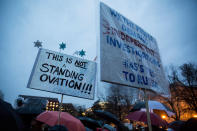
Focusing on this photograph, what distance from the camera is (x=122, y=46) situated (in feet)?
8.67

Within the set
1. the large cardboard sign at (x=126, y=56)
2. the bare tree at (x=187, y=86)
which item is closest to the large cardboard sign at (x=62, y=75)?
the large cardboard sign at (x=126, y=56)

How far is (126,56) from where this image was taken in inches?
102

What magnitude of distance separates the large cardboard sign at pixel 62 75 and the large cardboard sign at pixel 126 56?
5.42 feet

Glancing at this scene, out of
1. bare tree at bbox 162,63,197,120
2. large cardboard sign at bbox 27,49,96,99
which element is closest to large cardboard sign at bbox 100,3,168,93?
large cardboard sign at bbox 27,49,96,99

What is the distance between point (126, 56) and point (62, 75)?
1959 mm

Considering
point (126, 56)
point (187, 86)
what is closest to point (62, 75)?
point (126, 56)

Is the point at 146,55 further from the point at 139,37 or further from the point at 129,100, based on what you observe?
the point at 129,100

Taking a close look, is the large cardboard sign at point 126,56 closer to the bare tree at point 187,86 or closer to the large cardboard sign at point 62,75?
the large cardboard sign at point 62,75

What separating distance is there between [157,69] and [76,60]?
252 centimetres

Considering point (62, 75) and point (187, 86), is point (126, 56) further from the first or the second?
point (187, 86)

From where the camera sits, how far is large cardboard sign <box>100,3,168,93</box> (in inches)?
86.9

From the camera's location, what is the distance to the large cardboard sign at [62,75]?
125 inches

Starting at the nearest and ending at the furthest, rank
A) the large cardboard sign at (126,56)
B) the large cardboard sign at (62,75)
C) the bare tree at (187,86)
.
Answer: the large cardboard sign at (126,56)
the large cardboard sign at (62,75)
the bare tree at (187,86)

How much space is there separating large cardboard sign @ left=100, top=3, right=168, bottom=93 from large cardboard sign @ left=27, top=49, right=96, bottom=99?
1.65 meters
